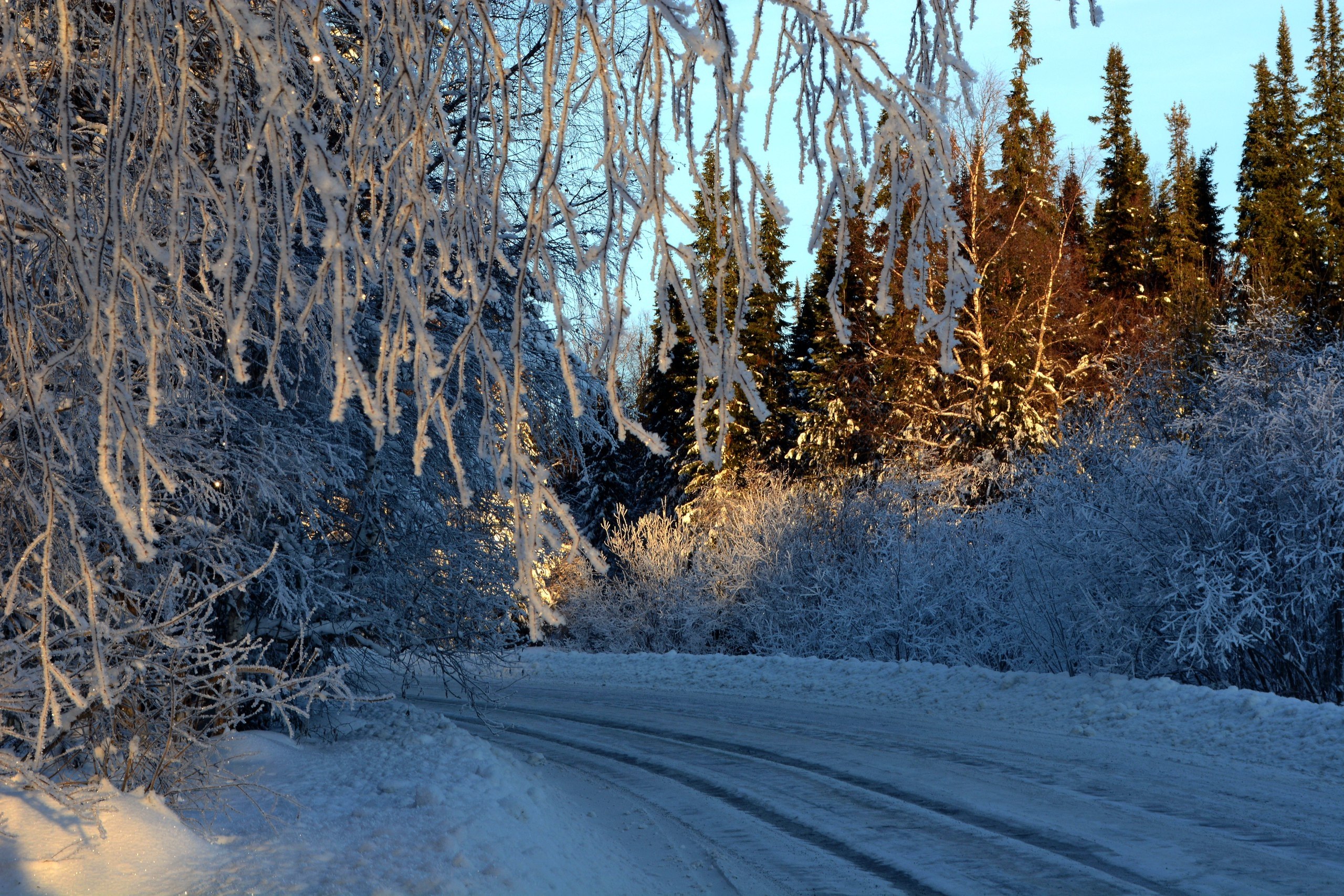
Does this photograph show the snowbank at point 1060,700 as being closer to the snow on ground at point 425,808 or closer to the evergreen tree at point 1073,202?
the snow on ground at point 425,808

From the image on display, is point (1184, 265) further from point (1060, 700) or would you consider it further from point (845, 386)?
point (1060, 700)

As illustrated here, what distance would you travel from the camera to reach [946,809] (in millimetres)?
7379

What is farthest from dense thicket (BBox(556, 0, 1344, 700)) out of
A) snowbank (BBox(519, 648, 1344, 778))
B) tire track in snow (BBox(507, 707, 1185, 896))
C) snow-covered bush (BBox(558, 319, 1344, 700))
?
tire track in snow (BBox(507, 707, 1185, 896))

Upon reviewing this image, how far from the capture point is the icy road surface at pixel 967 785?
19.5ft

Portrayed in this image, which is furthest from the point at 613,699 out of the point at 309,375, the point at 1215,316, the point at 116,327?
the point at 1215,316

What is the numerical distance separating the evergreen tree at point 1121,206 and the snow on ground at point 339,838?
125 ft

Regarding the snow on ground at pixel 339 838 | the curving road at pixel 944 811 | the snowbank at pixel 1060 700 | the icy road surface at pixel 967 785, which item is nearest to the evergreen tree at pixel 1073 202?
the snowbank at pixel 1060 700

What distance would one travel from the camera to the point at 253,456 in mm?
7809

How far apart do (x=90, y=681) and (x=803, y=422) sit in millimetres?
26156

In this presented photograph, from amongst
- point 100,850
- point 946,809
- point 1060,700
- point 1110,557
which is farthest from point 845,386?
point 100,850

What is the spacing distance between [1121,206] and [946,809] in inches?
1574

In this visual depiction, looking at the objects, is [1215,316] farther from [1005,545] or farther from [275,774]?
[275,774]

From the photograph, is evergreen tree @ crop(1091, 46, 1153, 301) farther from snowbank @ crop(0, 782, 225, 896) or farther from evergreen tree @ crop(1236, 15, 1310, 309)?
snowbank @ crop(0, 782, 225, 896)

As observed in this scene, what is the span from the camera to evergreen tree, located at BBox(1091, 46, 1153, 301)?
41.2 m
